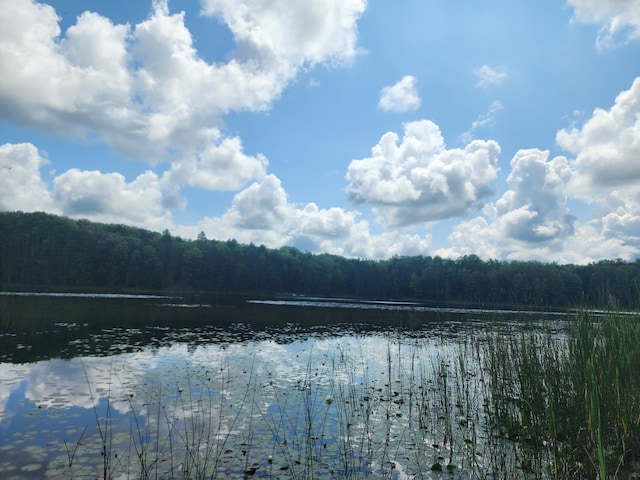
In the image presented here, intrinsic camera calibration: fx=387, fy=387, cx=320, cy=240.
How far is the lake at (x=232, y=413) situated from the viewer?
31.5ft

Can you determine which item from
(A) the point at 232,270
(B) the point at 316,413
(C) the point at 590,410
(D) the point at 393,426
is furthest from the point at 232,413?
(A) the point at 232,270

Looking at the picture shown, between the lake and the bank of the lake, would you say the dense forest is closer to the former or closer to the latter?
the lake

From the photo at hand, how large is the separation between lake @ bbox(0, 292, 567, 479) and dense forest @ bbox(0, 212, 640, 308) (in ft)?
286

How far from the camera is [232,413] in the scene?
530 inches

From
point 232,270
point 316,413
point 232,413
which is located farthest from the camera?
point 232,270

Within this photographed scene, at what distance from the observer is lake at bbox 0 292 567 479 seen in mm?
9594

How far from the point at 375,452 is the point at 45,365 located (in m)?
17.7

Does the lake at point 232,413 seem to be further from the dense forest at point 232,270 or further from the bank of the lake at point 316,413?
the dense forest at point 232,270

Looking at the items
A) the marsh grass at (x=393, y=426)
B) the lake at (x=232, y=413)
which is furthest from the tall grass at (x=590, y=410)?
the lake at (x=232, y=413)

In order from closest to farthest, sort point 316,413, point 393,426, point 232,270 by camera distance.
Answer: point 393,426
point 316,413
point 232,270

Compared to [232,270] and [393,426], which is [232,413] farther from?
[232,270]

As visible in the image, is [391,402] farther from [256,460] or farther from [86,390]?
[86,390]

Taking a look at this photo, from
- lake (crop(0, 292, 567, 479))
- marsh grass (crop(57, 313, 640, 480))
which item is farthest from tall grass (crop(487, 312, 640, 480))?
lake (crop(0, 292, 567, 479))

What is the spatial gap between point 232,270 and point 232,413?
14010 cm
